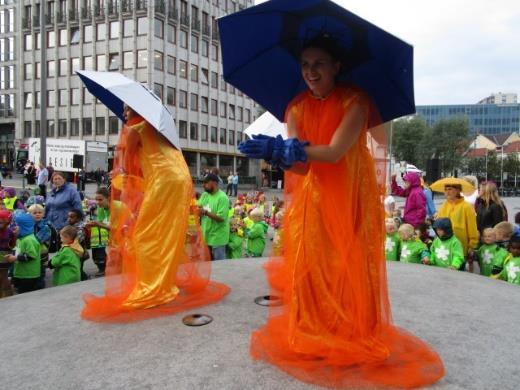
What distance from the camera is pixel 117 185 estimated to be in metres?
4.25

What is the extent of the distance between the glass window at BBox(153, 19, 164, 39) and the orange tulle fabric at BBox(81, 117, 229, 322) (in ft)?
138

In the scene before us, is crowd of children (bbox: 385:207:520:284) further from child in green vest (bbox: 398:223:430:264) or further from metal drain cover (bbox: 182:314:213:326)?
metal drain cover (bbox: 182:314:213:326)

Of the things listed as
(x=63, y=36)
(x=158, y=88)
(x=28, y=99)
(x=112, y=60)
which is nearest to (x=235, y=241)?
(x=158, y=88)

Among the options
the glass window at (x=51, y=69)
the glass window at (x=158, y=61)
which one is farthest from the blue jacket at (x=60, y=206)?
the glass window at (x=51, y=69)

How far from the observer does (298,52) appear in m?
2.86

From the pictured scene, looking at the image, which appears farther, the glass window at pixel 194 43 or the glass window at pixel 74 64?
the glass window at pixel 194 43

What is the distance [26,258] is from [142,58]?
4056 cm

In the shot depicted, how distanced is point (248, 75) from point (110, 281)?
238cm

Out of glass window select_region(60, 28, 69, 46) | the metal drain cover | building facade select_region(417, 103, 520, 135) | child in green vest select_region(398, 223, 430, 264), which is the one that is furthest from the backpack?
building facade select_region(417, 103, 520, 135)

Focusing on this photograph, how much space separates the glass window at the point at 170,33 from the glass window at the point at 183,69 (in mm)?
2286

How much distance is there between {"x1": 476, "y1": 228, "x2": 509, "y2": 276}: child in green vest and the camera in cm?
578

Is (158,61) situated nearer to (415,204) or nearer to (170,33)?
(170,33)

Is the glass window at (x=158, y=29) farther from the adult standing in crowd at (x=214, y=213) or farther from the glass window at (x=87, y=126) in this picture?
the adult standing in crowd at (x=214, y=213)

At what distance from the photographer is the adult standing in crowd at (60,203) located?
6.62 metres
